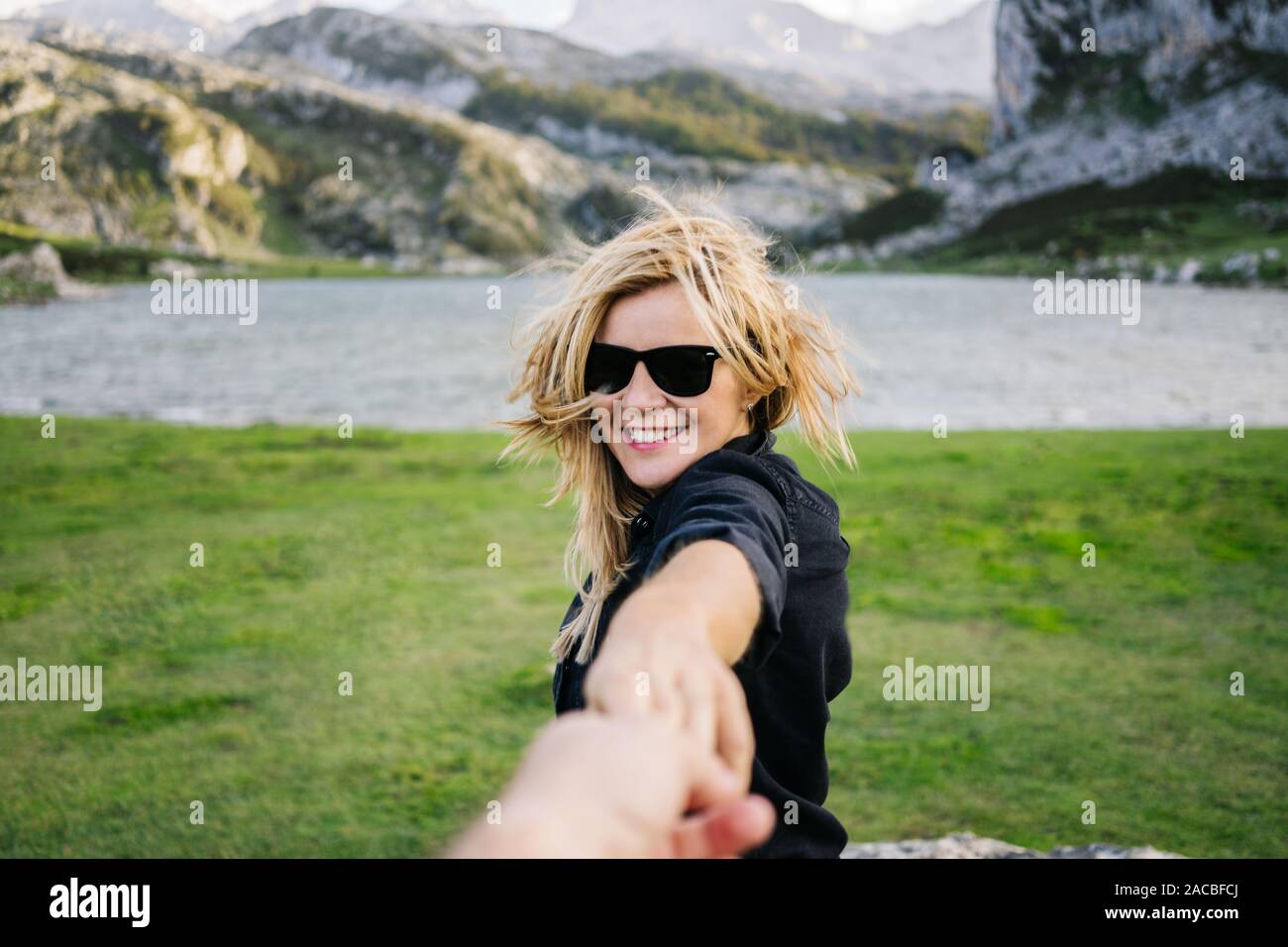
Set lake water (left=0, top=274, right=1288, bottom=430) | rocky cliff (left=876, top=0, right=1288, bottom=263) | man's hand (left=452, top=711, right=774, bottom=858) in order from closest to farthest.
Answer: man's hand (left=452, top=711, right=774, bottom=858), lake water (left=0, top=274, right=1288, bottom=430), rocky cliff (left=876, top=0, right=1288, bottom=263)

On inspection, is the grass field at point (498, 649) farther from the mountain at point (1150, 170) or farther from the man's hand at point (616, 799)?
the mountain at point (1150, 170)

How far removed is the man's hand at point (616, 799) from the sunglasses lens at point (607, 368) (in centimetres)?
140

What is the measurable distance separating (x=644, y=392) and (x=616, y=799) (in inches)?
56.1

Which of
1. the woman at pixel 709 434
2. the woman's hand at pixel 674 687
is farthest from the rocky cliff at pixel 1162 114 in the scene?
the woman's hand at pixel 674 687

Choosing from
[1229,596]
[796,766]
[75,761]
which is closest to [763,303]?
[796,766]

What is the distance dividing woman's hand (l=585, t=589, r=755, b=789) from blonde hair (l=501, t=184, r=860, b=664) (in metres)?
1.08

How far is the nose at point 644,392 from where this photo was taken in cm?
229

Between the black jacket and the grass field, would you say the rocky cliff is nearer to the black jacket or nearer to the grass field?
the grass field

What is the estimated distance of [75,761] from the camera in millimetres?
7195

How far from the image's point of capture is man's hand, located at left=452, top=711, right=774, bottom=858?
3.05ft

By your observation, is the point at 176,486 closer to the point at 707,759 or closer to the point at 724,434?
the point at 724,434

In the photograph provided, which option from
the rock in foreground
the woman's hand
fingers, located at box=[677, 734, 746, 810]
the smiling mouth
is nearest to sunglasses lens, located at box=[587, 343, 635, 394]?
the smiling mouth

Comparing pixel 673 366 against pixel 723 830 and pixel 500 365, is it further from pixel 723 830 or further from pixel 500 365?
pixel 500 365

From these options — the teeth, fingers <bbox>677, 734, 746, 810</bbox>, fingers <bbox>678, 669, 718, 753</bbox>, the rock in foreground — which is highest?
the teeth
